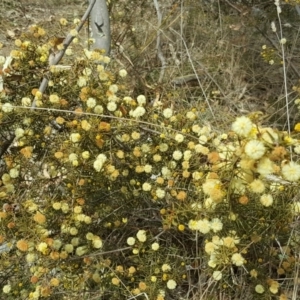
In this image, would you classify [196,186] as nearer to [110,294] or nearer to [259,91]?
[110,294]

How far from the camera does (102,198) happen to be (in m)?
2.11

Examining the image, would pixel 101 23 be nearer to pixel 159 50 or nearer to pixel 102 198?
pixel 159 50

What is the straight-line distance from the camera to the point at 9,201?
77.5 inches

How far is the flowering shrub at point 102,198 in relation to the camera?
1.87 meters

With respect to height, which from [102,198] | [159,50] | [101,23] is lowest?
[159,50]

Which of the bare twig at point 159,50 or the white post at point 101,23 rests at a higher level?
the white post at point 101,23

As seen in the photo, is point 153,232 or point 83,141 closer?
point 83,141

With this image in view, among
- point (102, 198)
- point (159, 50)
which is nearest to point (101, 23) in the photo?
point (159, 50)

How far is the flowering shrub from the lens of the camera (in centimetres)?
187

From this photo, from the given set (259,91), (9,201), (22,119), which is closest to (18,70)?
(22,119)

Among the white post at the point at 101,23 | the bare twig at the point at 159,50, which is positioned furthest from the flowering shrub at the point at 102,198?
the bare twig at the point at 159,50

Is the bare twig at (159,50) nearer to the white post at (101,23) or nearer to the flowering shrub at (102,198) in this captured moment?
the white post at (101,23)

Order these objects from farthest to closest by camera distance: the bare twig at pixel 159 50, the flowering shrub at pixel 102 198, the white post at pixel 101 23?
the bare twig at pixel 159 50, the white post at pixel 101 23, the flowering shrub at pixel 102 198

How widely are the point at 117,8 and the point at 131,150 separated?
269 cm
